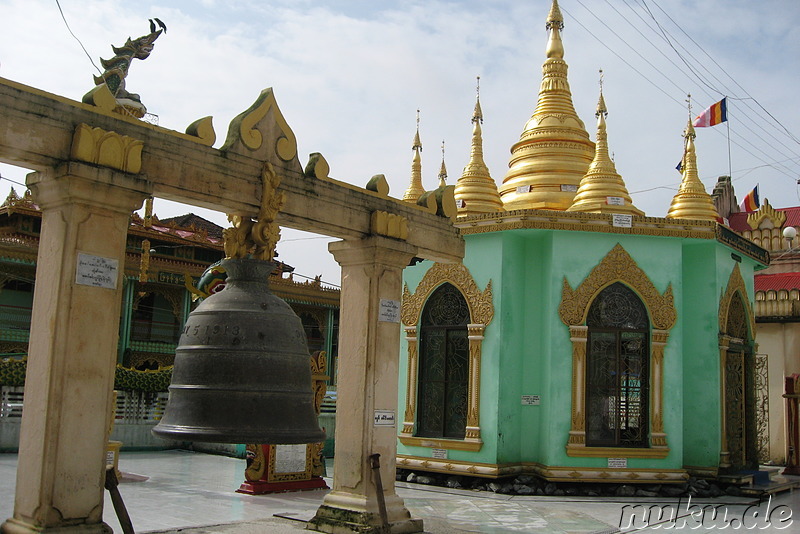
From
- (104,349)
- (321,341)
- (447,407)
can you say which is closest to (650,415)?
(447,407)

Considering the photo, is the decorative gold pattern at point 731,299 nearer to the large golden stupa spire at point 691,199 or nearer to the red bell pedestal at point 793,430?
the large golden stupa spire at point 691,199

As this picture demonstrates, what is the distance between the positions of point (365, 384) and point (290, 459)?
4.03m

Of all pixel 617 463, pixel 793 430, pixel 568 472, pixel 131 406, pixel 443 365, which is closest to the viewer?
pixel 568 472

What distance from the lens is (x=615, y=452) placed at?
456 inches

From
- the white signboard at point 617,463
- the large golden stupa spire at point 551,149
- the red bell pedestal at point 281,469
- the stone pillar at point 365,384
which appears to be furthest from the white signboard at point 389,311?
the large golden stupa spire at point 551,149

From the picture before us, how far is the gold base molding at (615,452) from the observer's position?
11492 millimetres

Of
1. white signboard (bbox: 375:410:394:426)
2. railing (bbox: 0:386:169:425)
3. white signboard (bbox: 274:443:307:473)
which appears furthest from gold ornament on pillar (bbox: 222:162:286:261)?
railing (bbox: 0:386:169:425)

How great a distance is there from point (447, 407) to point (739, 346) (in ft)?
16.3

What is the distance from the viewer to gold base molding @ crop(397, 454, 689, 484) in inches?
449

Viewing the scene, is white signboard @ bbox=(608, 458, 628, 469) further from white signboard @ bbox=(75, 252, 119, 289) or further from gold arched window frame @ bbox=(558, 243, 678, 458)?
white signboard @ bbox=(75, 252, 119, 289)

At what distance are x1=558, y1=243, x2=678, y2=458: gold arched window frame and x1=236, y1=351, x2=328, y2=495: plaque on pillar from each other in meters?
3.56

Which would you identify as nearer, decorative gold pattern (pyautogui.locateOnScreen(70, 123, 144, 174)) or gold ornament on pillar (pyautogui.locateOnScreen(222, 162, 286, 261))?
decorative gold pattern (pyautogui.locateOnScreen(70, 123, 144, 174))

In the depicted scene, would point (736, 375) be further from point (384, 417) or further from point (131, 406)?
point (131, 406)

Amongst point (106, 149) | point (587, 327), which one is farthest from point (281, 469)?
point (106, 149)
